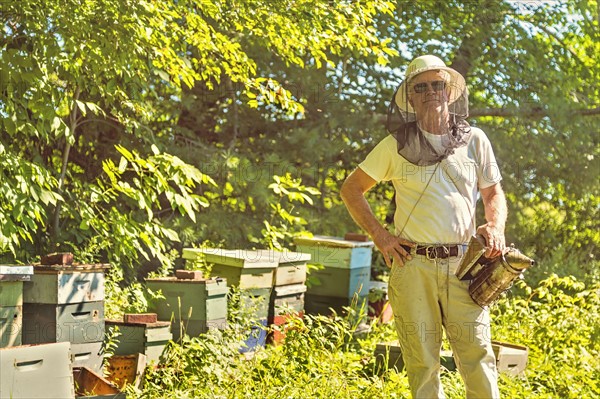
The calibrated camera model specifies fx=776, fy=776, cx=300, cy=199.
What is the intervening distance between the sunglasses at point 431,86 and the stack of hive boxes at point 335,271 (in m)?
3.08

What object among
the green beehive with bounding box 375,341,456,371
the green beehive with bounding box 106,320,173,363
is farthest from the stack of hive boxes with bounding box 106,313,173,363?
the green beehive with bounding box 375,341,456,371

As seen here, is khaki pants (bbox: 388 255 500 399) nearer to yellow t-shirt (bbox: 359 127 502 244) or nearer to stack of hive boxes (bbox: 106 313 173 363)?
yellow t-shirt (bbox: 359 127 502 244)

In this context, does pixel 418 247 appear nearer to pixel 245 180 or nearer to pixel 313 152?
pixel 245 180

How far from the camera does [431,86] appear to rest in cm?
368

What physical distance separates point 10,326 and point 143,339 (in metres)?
0.85

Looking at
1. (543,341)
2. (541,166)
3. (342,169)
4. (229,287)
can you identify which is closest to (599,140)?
(541,166)

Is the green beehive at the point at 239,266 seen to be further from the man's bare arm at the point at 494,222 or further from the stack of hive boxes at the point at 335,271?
the man's bare arm at the point at 494,222

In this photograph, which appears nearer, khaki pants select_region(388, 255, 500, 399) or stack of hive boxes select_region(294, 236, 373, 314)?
khaki pants select_region(388, 255, 500, 399)

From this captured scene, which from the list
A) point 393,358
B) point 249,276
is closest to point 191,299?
point 249,276

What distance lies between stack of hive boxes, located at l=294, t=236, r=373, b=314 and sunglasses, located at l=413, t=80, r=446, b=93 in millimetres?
3079

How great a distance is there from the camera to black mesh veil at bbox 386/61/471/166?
3625mm

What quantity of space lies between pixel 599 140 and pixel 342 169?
3.44 metres

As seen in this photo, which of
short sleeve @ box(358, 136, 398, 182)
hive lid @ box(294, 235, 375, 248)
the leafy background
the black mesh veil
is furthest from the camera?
hive lid @ box(294, 235, 375, 248)

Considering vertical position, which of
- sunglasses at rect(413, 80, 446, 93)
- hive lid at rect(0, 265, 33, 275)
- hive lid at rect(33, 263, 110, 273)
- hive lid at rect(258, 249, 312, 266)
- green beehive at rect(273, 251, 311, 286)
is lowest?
green beehive at rect(273, 251, 311, 286)
